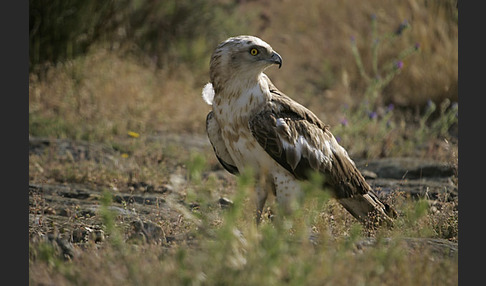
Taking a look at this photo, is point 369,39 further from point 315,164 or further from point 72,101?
point 315,164

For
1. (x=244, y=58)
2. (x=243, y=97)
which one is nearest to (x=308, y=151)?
(x=243, y=97)

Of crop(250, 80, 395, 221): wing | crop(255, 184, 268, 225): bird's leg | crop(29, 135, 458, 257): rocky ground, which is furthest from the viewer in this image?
crop(255, 184, 268, 225): bird's leg

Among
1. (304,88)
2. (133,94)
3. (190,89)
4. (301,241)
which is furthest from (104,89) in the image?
(301,241)

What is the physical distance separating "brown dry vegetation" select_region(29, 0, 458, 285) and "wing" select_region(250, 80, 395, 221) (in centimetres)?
20

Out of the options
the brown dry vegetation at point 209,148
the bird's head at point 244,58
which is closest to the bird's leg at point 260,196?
the brown dry vegetation at point 209,148

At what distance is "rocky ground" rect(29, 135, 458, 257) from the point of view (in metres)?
4.47

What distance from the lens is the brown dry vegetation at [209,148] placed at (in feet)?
10.9

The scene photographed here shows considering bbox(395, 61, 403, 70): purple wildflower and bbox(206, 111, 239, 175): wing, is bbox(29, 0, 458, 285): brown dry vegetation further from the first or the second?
bbox(395, 61, 403, 70): purple wildflower

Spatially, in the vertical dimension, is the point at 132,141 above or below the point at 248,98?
below

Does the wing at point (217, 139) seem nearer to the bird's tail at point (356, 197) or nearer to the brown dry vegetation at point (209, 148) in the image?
Answer: the brown dry vegetation at point (209, 148)

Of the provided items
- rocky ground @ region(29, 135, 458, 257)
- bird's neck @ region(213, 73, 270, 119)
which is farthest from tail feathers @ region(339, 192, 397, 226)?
bird's neck @ region(213, 73, 270, 119)

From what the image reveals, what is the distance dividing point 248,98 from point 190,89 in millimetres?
5064

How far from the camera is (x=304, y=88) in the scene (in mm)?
11234

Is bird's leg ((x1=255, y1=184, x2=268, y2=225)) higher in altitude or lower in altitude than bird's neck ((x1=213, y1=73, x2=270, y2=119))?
lower
